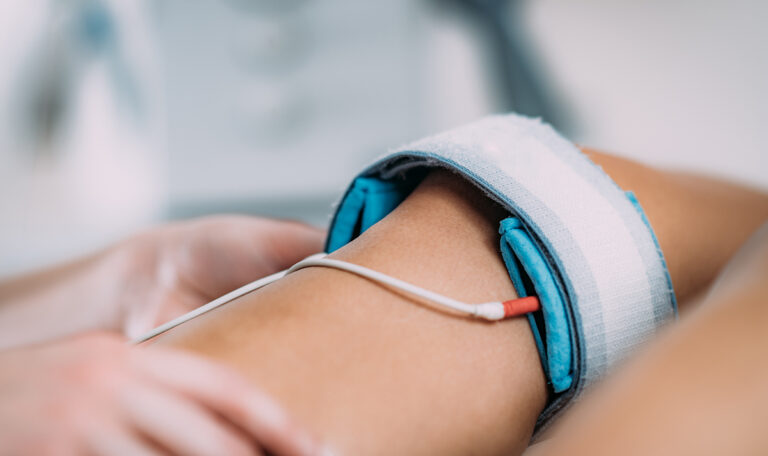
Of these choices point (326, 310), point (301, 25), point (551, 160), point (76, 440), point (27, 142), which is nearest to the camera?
point (76, 440)

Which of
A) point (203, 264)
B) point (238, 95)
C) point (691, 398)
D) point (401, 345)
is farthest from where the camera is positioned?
point (238, 95)

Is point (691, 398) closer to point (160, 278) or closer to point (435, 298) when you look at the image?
point (435, 298)

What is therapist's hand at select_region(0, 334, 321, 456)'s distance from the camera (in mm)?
307

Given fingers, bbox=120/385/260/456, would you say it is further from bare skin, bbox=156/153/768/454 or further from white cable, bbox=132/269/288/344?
white cable, bbox=132/269/288/344

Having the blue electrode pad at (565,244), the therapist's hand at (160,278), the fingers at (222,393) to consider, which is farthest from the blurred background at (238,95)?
the fingers at (222,393)

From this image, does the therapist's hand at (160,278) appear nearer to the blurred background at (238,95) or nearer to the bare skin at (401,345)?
the bare skin at (401,345)

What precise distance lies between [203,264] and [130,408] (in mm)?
603

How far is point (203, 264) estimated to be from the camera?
0.90 metres

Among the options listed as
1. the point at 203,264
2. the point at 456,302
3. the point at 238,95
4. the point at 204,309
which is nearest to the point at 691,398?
the point at 456,302

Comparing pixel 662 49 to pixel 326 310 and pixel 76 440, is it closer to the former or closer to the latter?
pixel 326 310

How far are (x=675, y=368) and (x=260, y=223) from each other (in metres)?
0.69

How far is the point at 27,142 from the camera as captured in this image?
6.13ft

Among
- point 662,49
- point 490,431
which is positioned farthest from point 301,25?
point 490,431

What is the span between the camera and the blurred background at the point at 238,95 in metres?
1.81
